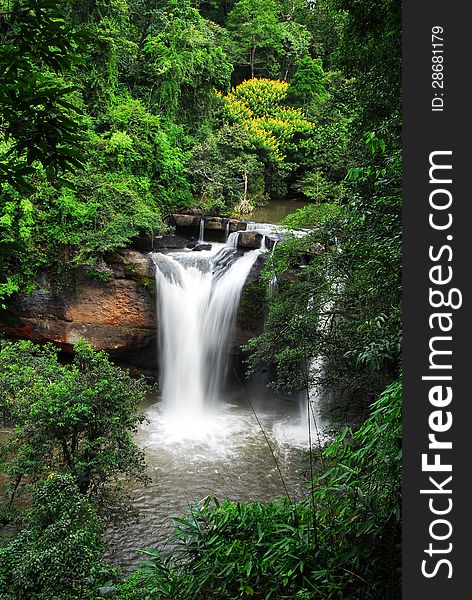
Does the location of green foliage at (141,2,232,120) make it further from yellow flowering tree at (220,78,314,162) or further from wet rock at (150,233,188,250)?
wet rock at (150,233,188,250)

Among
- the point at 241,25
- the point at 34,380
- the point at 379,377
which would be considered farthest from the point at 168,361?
the point at 241,25

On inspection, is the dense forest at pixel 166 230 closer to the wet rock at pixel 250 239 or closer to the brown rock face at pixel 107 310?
the brown rock face at pixel 107 310

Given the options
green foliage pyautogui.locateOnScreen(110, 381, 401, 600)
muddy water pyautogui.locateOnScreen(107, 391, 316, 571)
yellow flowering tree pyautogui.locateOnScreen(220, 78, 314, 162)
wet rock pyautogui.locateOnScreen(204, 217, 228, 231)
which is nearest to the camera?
green foliage pyautogui.locateOnScreen(110, 381, 401, 600)

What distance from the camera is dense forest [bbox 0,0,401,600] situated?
2.65 metres

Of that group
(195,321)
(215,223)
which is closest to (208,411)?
(195,321)

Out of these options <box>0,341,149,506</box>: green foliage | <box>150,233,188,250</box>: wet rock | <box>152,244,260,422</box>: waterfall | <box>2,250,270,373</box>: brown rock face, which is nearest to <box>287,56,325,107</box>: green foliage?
<box>150,233,188,250</box>: wet rock

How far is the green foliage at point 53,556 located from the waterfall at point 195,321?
660cm

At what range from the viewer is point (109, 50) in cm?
1216

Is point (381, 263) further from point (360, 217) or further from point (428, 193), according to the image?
point (428, 193)

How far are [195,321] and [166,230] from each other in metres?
2.73

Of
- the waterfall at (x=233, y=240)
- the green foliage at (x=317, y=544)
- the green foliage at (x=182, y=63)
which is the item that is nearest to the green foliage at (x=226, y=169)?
the green foliage at (x=182, y=63)

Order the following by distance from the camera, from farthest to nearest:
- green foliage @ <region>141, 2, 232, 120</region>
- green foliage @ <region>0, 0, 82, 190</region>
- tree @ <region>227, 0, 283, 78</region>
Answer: tree @ <region>227, 0, 283, 78</region>, green foliage @ <region>141, 2, 232, 120</region>, green foliage @ <region>0, 0, 82, 190</region>

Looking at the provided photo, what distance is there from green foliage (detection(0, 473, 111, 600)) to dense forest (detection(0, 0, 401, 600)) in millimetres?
16

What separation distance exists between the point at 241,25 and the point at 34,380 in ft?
61.4
